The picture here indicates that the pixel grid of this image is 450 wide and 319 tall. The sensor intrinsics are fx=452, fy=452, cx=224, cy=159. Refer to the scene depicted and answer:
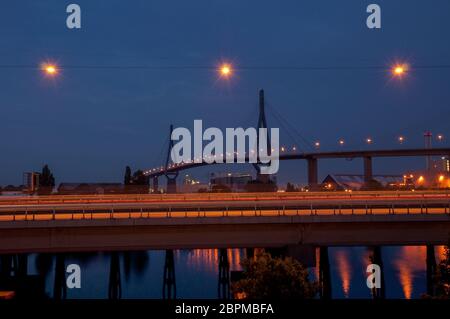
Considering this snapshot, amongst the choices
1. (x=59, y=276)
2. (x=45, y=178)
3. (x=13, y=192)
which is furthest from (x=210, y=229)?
(x=45, y=178)

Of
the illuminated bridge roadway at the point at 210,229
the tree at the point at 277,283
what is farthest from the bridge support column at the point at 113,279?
the tree at the point at 277,283

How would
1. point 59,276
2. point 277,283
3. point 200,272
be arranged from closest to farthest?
1. point 277,283
2. point 59,276
3. point 200,272

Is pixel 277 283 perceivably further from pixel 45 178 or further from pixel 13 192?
pixel 45 178

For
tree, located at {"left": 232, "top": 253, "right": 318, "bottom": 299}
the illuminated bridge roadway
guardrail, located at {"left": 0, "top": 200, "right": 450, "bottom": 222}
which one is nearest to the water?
guardrail, located at {"left": 0, "top": 200, "right": 450, "bottom": 222}

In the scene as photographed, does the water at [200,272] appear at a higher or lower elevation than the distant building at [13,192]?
lower

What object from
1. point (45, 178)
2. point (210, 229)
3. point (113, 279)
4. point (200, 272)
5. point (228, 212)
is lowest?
point (200, 272)

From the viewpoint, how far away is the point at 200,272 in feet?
164

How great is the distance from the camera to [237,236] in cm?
1956

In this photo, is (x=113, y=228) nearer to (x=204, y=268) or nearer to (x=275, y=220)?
(x=275, y=220)

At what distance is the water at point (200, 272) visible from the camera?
133 ft

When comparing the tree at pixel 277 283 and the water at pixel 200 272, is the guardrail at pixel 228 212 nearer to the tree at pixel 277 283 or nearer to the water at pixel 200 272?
the tree at pixel 277 283

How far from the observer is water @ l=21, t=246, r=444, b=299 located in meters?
40.6

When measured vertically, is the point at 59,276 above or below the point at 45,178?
below

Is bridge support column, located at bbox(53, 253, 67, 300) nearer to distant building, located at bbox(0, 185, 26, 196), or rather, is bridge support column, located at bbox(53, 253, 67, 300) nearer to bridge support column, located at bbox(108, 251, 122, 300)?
bridge support column, located at bbox(108, 251, 122, 300)
